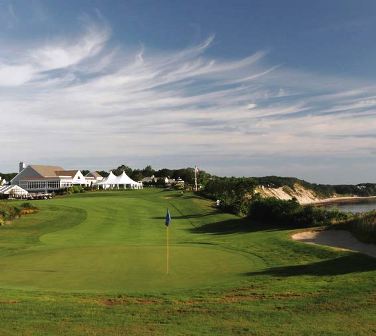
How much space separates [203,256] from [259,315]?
1016cm

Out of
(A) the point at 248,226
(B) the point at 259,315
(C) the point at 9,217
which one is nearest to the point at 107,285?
(B) the point at 259,315

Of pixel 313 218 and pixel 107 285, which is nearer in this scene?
pixel 107 285

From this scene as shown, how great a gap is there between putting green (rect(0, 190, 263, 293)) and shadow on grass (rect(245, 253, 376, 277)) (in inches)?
47.3

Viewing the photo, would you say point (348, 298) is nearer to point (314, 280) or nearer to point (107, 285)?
point (314, 280)

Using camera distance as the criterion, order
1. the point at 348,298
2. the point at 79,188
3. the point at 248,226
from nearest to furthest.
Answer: the point at 348,298 → the point at 248,226 → the point at 79,188

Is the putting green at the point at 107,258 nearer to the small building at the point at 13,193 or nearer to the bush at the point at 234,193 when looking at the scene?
the bush at the point at 234,193

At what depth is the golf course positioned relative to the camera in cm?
1035

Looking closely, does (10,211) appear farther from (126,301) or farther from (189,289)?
(126,301)

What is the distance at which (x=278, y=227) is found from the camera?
36562 millimetres

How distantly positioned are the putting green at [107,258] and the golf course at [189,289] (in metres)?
0.06

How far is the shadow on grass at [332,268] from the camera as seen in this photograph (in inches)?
647

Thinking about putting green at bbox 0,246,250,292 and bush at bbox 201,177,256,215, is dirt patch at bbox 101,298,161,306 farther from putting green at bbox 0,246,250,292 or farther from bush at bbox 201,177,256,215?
bush at bbox 201,177,256,215

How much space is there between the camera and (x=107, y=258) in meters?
21.0

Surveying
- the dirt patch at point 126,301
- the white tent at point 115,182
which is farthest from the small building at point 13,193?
the dirt patch at point 126,301
